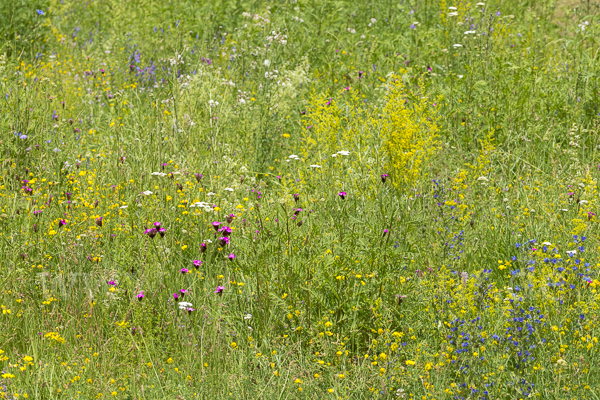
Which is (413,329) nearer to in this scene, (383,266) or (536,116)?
(383,266)

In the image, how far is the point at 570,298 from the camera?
310 cm

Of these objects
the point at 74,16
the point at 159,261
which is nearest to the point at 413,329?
the point at 159,261

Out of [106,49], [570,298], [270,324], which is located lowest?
[270,324]

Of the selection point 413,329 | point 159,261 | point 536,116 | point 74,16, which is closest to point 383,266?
point 413,329

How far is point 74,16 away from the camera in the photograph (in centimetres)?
906

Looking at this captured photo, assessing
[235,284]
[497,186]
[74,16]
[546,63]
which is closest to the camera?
[235,284]

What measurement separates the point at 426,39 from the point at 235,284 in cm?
433

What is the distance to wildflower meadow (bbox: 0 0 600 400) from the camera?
112 inches

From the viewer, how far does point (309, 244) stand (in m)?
3.32

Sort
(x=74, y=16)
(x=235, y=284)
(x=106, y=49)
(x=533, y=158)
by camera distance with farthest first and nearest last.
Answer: (x=74, y=16), (x=106, y=49), (x=533, y=158), (x=235, y=284)

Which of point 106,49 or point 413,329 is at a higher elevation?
point 106,49

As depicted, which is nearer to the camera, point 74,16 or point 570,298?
point 570,298

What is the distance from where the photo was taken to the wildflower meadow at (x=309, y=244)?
112 inches

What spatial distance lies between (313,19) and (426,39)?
4.76 feet
